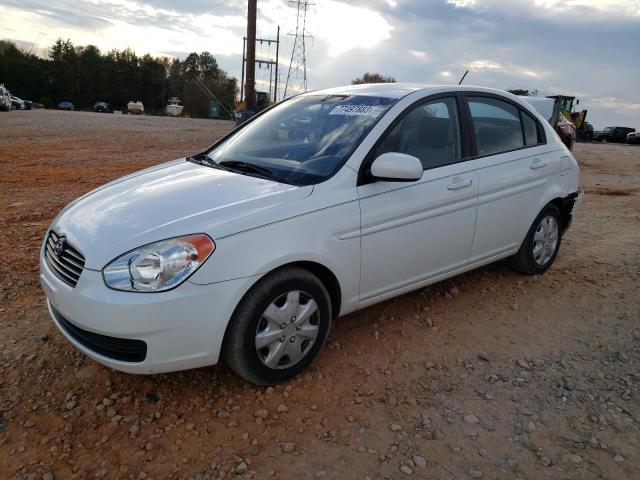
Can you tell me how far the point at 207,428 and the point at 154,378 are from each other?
0.56 metres

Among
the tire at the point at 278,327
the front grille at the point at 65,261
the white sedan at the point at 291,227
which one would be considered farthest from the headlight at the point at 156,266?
the tire at the point at 278,327

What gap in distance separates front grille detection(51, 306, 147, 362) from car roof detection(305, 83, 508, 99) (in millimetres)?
2317

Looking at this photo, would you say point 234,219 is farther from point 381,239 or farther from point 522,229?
point 522,229

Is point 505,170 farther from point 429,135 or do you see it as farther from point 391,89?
point 391,89

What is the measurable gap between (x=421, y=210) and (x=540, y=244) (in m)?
1.79

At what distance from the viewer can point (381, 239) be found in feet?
10.6

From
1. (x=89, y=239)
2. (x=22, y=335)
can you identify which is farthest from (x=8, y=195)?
(x=89, y=239)

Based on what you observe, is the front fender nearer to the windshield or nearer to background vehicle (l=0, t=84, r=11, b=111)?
the windshield

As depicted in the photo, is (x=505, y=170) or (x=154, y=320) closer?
(x=154, y=320)

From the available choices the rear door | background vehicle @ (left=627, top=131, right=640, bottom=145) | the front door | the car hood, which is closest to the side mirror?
the front door

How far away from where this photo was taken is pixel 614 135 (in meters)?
37.9

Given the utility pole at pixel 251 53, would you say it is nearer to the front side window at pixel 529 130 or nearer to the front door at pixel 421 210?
the front side window at pixel 529 130

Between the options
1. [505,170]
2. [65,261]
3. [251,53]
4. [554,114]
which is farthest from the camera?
[251,53]

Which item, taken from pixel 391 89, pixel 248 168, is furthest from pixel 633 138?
pixel 248 168
